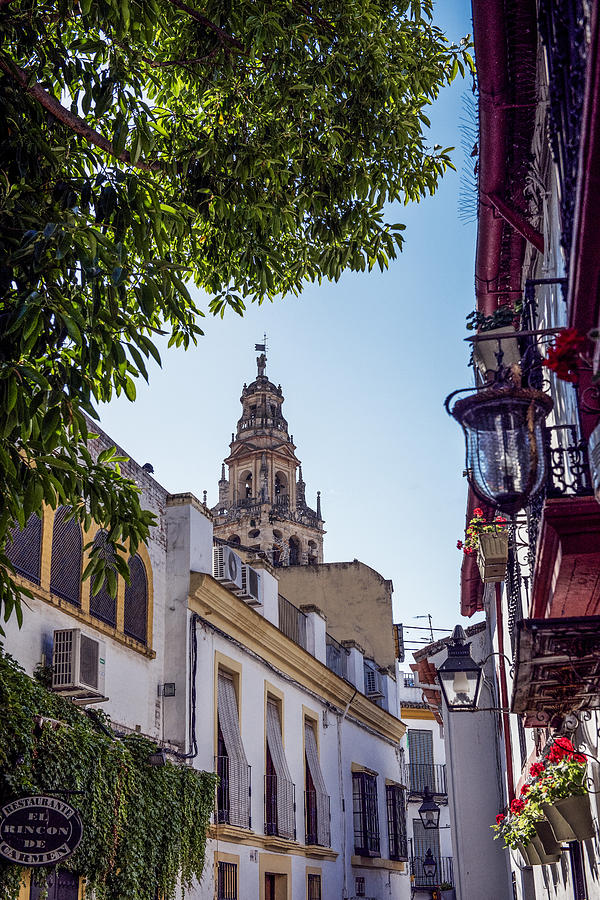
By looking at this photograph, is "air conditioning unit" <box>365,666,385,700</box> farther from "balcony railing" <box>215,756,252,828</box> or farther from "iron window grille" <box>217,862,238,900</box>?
"iron window grille" <box>217,862,238,900</box>

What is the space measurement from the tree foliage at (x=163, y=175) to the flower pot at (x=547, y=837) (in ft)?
13.8

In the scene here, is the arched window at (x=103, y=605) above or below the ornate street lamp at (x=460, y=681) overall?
above

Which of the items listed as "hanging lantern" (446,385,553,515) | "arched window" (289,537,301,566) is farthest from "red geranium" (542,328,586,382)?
"arched window" (289,537,301,566)

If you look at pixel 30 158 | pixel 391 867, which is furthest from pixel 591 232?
pixel 391 867

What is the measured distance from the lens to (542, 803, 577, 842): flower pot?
287 inches

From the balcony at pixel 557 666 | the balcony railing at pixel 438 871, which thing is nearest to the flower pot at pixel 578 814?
the balcony at pixel 557 666

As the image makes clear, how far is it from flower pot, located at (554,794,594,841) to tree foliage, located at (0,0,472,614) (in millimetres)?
3588

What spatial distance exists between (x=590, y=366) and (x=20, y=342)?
294 cm

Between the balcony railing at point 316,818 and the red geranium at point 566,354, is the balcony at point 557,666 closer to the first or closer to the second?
the red geranium at point 566,354

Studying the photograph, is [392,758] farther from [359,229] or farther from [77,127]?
[77,127]

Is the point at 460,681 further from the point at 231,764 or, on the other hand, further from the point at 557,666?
the point at 231,764

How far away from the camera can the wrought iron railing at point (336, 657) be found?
22.4 metres

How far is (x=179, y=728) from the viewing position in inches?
532

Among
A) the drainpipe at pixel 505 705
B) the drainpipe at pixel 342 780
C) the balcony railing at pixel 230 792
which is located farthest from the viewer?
the drainpipe at pixel 342 780
